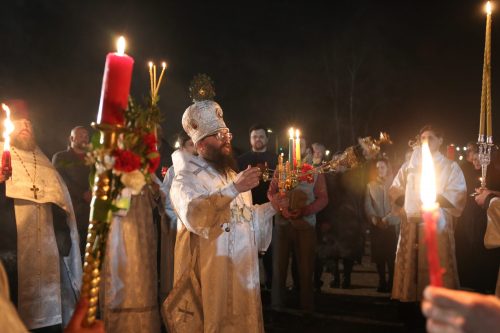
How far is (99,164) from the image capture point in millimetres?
1804

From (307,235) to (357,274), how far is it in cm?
371

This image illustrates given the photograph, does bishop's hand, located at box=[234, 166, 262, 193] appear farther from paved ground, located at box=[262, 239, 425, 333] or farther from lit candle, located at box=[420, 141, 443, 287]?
paved ground, located at box=[262, 239, 425, 333]

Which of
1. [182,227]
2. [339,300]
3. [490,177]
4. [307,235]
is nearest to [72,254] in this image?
[182,227]

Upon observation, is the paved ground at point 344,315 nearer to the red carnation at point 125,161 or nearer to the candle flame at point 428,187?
the red carnation at point 125,161

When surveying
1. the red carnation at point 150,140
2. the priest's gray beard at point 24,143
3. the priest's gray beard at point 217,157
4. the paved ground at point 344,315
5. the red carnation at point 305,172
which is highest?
the priest's gray beard at point 24,143

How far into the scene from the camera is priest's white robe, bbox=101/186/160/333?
5117 mm

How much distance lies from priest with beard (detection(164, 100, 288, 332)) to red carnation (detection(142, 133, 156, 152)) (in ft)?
6.23

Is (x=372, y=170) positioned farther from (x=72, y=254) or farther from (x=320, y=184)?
(x=72, y=254)

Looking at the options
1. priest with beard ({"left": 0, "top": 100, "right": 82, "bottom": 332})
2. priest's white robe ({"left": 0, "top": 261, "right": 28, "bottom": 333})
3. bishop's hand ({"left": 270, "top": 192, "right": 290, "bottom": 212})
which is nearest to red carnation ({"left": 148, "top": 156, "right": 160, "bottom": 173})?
priest's white robe ({"left": 0, "top": 261, "right": 28, "bottom": 333})

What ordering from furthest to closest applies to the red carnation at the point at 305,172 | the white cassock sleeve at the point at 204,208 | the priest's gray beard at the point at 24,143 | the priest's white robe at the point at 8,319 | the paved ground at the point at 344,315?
the paved ground at the point at 344,315
the priest's gray beard at the point at 24,143
the red carnation at the point at 305,172
the white cassock sleeve at the point at 204,208
the priest's white robe at the point at 8,319

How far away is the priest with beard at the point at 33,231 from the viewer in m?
4.79

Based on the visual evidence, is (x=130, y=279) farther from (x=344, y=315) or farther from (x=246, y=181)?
(x=344, y=315)

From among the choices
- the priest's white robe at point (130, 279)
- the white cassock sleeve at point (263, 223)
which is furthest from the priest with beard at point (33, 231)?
the white cassock sleeve at point (263, 223)

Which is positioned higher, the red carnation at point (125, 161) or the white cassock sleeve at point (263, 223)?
the red carnation at point (125, 161)
